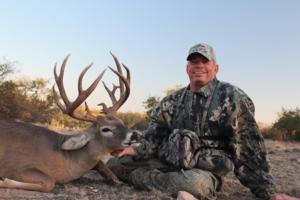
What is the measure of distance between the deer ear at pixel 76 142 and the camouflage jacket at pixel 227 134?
1122 millimetres

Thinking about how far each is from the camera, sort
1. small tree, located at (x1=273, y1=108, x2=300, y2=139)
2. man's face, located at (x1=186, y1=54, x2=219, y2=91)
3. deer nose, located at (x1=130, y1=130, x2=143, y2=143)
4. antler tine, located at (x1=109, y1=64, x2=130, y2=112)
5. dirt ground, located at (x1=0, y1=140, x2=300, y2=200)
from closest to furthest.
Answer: dirt ground, located at (x1=0, y1=140, x2=300, y2=200) → man's face, located at (x1=186, y1=54, x2=219, y2=91) → deer nose, located at (x1=130, y1=130, x2=143, y2=143) → antler tine, located at (x1=109, y1=64, x2=130, y2=112) → small tree, located at (x1=273, y1=108, x2=300, y2=139)

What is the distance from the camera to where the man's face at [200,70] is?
6.36 m

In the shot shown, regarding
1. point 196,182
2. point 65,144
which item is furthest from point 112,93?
point 196,182

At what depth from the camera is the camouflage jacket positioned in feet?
19.7

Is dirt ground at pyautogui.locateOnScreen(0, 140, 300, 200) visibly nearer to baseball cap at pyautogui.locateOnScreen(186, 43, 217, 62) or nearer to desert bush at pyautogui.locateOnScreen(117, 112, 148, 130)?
baseball cap at pyautogui.locateOnScreen(186, 43, 217, 62)

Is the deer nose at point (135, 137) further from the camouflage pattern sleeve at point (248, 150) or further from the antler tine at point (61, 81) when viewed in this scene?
the camouflage pattern sleeve at point (248, 150)

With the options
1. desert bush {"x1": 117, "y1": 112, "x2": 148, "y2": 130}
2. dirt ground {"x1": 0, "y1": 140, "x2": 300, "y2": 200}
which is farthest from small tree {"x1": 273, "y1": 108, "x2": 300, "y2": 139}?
dirt ground {"x1": 0, "y1": 140, "x2": 300, "y2": 200}

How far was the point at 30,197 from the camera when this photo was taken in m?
5.27

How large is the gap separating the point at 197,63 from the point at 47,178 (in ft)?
8.02

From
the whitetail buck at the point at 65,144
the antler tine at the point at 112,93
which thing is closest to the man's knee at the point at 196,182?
the whitetail buck at the point at 65,144

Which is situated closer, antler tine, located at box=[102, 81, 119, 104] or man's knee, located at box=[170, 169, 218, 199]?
man's knee, located at box=[170, 169, 218, 199]

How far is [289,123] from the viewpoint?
2617 centimetres

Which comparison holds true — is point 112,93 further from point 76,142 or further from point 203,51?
point 203,51

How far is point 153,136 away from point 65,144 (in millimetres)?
1246
